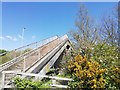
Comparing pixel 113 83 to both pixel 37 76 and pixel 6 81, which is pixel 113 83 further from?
pixel 6 81

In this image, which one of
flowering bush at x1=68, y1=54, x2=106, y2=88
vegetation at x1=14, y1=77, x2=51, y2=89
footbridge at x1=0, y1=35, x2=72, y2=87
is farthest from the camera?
footbridge at x1=0, y1=35, x2=72, y2=87

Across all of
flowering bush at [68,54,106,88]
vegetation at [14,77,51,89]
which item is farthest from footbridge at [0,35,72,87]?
flowering bush at [68,54,106,88]

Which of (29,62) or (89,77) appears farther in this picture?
(29,62)

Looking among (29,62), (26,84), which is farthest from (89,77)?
(29,62)

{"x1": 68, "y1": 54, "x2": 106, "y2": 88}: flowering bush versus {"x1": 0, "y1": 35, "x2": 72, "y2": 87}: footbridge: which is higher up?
{"x1": 0, "y1": 35, "x2": 72, "y2": 87}: footbridge

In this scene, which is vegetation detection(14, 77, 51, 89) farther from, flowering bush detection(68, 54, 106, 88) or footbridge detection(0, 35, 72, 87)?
flowering bush detection(68, 54, 106, 88)

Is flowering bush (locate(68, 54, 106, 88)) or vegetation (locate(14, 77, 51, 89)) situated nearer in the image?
flowering bush (locate(68, 54, 106, 88))

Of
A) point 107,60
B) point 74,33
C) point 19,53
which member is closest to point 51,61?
point 19,53

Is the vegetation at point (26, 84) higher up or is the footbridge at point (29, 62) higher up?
the footbridge at point (29, 62)

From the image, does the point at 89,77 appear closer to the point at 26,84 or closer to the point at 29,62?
the point at 26,84

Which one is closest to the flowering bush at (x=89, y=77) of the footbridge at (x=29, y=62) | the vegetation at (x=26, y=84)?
the vegetation at (x=26, y=84)

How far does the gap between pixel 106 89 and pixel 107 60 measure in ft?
8.06

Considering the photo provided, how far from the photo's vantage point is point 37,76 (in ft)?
29.8

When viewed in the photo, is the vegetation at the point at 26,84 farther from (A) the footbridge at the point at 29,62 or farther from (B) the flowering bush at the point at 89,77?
(B) the flowering bush at the point at 89,77
